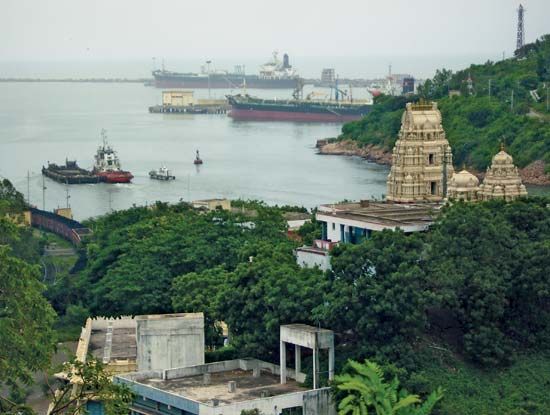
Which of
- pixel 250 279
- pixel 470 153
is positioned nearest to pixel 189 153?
pixel 470 153

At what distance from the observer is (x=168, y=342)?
34.0m

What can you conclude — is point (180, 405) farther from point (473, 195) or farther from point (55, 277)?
point (55, 277)

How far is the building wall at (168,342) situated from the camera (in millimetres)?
33938

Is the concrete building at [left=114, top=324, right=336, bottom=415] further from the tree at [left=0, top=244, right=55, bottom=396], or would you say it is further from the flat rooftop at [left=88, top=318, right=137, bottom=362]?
the tree at [left=0, top=244, right=55, bottom=396]

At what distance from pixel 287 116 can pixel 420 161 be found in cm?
10018

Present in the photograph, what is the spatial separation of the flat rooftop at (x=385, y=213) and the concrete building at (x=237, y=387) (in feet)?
12.9

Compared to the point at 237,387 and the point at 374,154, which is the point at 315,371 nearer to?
the point at 237,387

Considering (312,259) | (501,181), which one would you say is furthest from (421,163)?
(312,259)

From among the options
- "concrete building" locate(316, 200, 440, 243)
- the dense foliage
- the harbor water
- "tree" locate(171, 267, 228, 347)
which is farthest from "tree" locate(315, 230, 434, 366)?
the harbor water

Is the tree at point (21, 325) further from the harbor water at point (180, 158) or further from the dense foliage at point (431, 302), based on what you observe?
the harbor water at point (180, 158)

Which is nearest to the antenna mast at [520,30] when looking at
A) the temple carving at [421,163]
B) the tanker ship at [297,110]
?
the tanker ship at [297,110]

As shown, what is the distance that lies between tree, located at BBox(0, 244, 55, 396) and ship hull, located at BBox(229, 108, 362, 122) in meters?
118

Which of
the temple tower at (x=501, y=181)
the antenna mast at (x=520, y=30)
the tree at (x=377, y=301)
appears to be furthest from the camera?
the antenna mast at (x=520, y=30)

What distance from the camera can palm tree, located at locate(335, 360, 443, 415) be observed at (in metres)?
26.9
